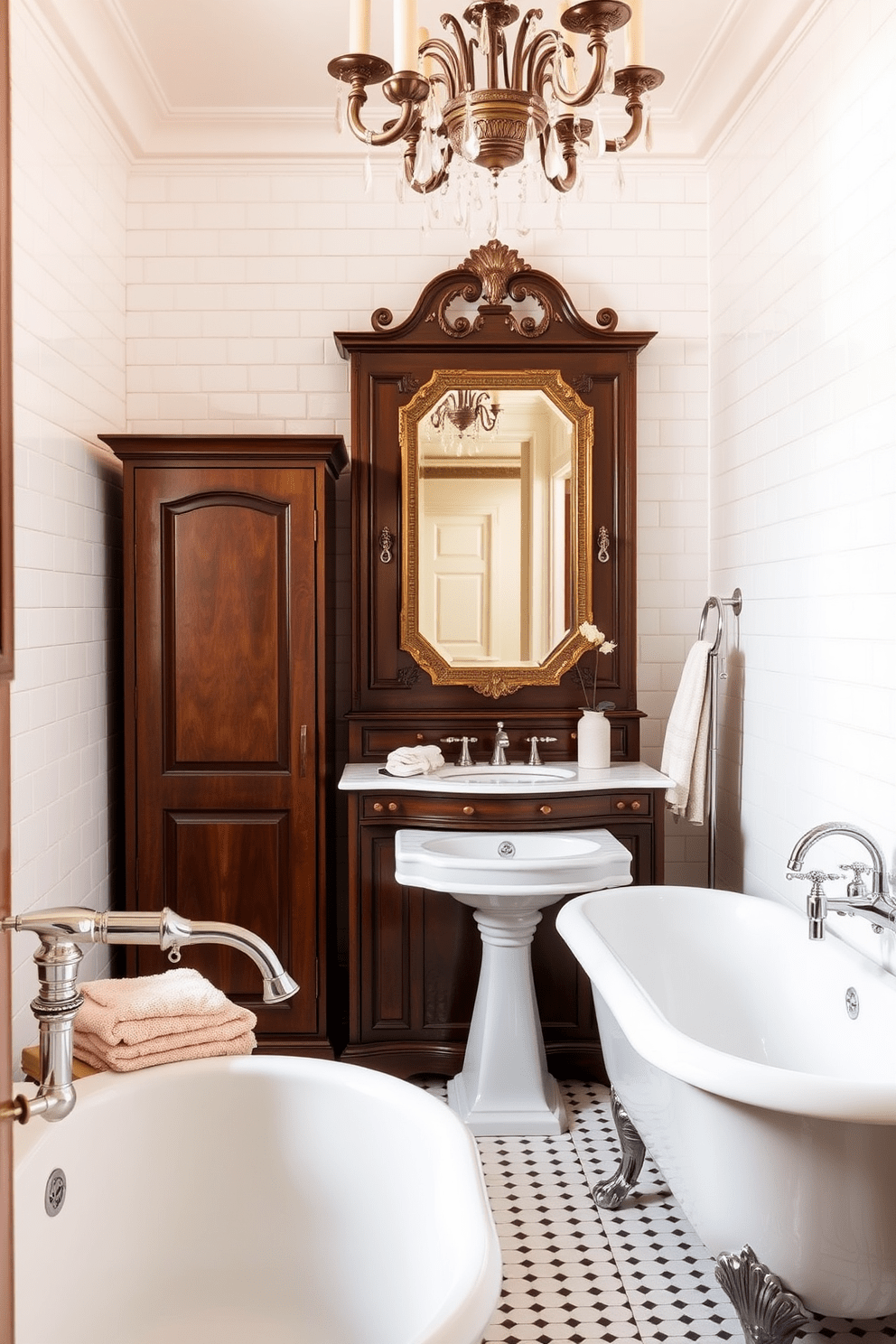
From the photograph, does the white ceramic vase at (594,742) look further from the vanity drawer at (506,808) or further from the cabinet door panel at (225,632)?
the cabinet door panel at (225,632)

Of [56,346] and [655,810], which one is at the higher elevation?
[56,346]

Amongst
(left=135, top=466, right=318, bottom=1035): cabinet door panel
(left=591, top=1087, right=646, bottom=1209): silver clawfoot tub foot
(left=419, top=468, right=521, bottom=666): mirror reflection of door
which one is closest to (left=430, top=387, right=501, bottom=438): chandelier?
(left=419, top=468, right=521, bottom=666): mirror reflection of door

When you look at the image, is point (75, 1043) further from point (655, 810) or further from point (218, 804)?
point (655, 810)

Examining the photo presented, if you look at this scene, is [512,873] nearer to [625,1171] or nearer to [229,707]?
[625,1171]

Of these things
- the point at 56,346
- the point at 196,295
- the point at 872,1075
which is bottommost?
the point at 872,1075

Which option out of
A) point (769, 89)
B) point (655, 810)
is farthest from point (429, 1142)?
point (769, 89)

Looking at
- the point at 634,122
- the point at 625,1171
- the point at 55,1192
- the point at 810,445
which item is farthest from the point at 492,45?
the point at 625,1171

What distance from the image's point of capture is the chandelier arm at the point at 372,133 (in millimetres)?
2070

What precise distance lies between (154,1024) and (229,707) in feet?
5.58

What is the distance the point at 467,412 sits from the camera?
4086 millimetres

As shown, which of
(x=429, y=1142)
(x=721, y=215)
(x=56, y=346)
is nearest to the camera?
(x=429, y=1142)

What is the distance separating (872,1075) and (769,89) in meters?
2.96

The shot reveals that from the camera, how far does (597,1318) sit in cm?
244

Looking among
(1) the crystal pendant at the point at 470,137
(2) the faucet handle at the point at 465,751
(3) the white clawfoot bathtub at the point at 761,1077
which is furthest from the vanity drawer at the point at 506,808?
(1) the crystal pendant at the point at 470,137
